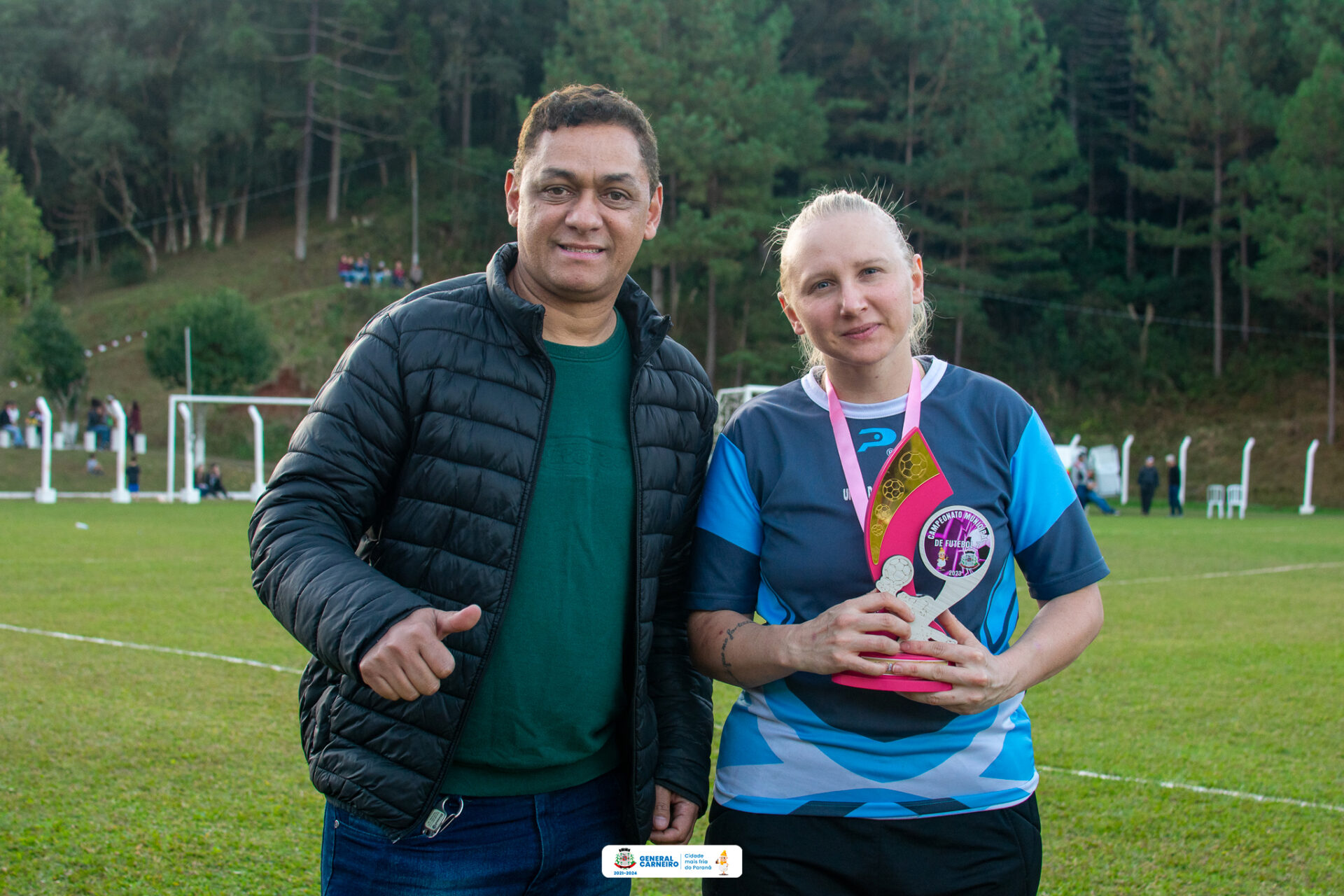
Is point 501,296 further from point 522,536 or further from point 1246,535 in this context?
point 1246,535

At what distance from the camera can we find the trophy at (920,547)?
1.78 meters

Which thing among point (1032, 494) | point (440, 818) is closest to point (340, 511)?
point (440, 818)

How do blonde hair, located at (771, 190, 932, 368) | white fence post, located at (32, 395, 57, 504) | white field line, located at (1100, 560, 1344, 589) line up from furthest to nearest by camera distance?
white fence post, located at (32, 395, 57, 504) → white field line, located at (1100, 560, 1344, 589) → blonde hair, located at (771, 190, 932, 368)

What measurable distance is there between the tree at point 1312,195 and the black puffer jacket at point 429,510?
38607 millimetres

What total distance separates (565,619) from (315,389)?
126 ft

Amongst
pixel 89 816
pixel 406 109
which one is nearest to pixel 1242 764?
pixel 89 816

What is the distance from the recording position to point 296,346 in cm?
4116

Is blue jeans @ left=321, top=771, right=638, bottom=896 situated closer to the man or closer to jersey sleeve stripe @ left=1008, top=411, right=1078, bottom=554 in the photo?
the man

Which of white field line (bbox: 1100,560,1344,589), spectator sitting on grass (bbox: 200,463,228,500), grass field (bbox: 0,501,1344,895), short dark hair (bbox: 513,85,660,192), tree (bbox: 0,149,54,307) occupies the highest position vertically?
tree (bbox: 0,149,54,307)

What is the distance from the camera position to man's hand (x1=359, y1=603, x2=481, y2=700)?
65.8 inches

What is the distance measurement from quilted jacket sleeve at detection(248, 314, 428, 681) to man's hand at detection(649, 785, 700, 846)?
0.78 metres

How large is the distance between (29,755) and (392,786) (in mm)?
3716

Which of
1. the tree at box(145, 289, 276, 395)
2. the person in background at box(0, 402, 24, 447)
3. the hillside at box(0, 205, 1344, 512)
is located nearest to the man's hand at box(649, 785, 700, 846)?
the hillside at box(0, 205, 1344, 512)

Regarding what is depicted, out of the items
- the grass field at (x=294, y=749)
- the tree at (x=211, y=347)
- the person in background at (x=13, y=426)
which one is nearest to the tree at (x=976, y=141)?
the tree at (x=211, y=347)
